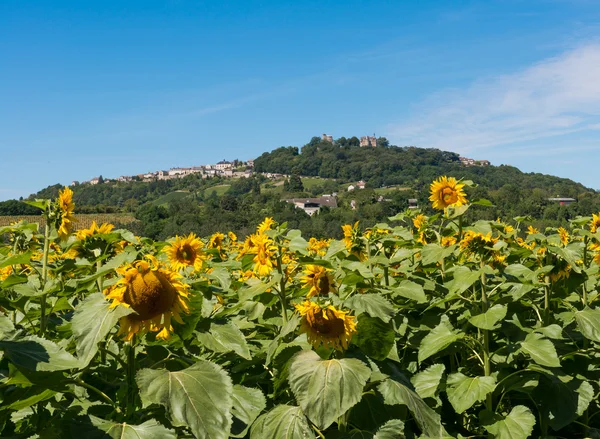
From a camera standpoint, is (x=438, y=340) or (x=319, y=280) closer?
(x=438, y=340)

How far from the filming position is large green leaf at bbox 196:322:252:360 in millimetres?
2250

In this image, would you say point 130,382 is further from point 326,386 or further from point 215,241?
point 215,241

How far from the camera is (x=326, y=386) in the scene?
204cm

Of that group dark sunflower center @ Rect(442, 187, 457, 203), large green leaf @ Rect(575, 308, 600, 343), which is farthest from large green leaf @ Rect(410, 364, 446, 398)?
dark sunflower center @ Rect(442, 187, 457, 203)

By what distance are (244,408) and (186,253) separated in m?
2.17

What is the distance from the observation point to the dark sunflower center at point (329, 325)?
2.36m

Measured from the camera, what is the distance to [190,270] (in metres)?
3.86

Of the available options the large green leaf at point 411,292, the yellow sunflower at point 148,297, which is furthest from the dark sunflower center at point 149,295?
the large green leaf at point 411,292

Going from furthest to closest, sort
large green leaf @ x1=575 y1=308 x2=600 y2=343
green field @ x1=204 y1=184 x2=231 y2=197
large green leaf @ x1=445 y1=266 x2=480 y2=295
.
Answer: green field @ x1=204 y1=184 x2=231 y2=197
large green leaf @ x1=575 y1=308 x2=600 y2=343
large green leaf @ x1=445 y1=266 x2=480 y2=295

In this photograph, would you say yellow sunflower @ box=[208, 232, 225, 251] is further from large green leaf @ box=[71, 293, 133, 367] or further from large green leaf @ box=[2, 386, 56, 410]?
large green leaf @ box=[2, 386, 56, 410]

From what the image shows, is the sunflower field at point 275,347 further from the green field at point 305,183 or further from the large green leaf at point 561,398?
the green field at point 305,183

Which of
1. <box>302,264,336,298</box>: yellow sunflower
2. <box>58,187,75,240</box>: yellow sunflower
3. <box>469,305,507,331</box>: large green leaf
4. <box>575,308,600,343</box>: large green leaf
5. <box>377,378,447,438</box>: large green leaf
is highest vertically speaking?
<box>58,187,75,240</box>: yellow sunflower

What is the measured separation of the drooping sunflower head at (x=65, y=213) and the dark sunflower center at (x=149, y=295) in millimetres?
1416

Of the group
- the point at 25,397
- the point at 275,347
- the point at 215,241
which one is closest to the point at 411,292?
the point at 275,347
